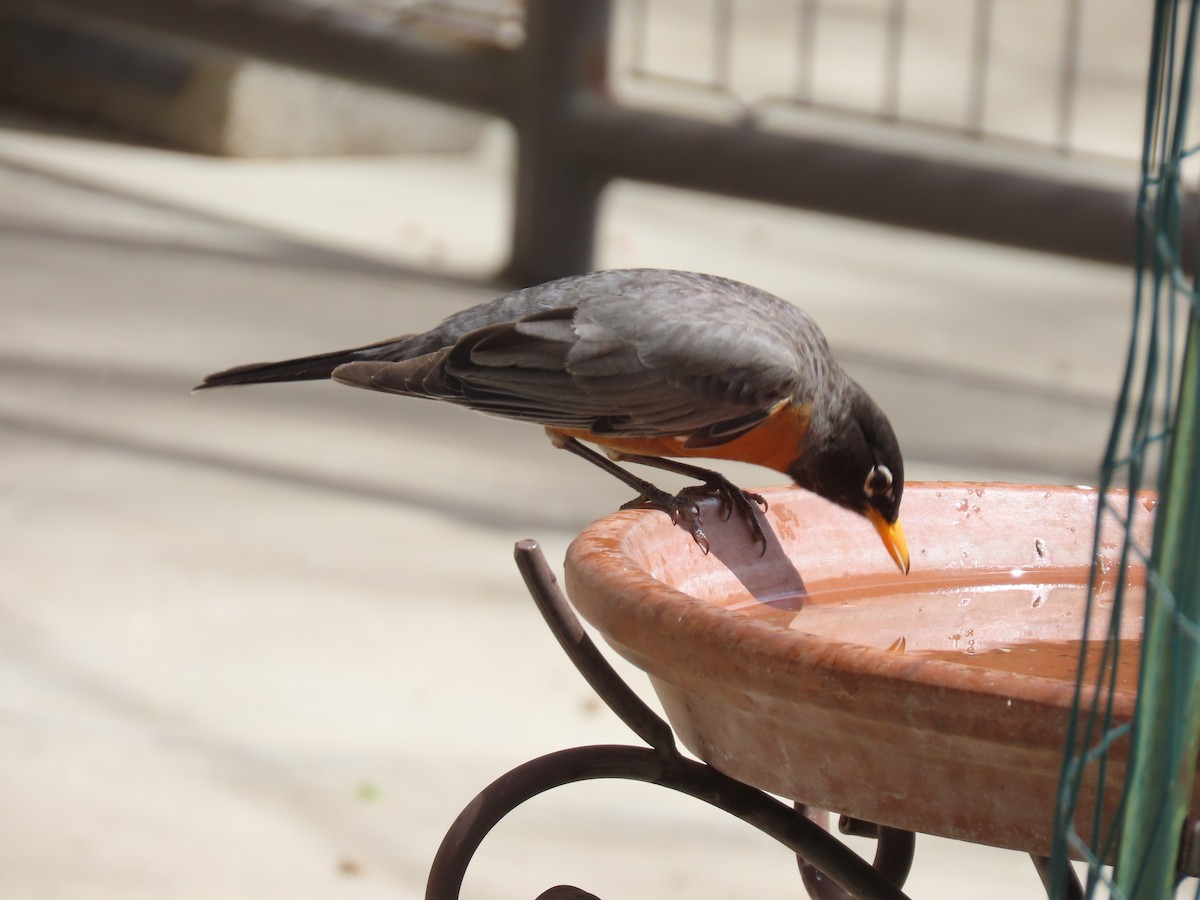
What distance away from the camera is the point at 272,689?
4082mm

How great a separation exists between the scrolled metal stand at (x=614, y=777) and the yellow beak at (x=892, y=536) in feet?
1.30

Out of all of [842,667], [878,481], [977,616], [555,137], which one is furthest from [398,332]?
[842,667]

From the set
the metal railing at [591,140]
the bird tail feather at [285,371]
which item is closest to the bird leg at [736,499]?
the bird tail feather at [285,371]

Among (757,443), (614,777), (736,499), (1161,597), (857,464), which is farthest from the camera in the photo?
(757,443)

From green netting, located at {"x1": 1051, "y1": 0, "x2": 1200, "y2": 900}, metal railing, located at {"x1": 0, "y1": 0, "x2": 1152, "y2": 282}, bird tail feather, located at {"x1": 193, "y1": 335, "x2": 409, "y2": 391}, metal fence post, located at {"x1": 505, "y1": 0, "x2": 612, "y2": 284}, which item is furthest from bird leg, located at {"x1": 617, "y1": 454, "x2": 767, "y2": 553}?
metal fence post, located at {"x1": 505, "y1": 0, "x2": 612, "y2": 284}

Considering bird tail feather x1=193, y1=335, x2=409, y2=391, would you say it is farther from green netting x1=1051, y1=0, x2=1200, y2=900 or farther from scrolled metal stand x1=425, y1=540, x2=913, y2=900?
green netting x1=1051, y1=0, x2=1200, y2=900

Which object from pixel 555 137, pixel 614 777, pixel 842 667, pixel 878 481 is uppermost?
pixel 842 667

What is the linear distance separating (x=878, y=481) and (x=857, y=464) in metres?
0.20

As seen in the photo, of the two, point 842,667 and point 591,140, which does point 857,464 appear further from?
point 591,140

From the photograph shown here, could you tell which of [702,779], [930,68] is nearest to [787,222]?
[930,68]

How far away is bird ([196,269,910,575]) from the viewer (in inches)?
95.9

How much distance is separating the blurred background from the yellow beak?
149cm

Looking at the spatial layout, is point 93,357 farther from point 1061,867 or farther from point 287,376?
point 1061,867

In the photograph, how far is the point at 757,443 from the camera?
8.48 ft
